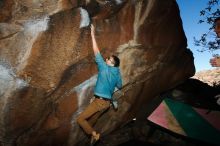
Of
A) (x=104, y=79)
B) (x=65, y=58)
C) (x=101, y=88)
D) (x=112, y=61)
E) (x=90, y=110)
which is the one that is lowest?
(x=90, y=110)

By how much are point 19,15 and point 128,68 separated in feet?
11.3

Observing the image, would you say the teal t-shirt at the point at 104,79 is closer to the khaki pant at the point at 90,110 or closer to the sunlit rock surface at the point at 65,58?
the khaki pant at the point at 90,110

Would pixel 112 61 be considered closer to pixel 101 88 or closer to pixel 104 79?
pixel 104 79

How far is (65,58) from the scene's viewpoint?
7355 millimetres

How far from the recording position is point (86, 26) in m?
7.52

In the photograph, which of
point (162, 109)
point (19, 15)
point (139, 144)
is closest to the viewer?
point (19, 15)

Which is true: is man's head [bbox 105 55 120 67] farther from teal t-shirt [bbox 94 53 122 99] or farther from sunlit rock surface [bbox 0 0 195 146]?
sunlit rock surface [bbox 0 0 195 146]

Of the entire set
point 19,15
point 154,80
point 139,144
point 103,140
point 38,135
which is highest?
point 19,15

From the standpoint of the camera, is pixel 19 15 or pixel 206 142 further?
pixel 206 142

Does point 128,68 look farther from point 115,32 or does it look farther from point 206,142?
point 206,142

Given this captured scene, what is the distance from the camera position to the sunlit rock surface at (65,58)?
271 inches

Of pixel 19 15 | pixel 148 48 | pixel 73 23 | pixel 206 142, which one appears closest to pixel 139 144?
pixel 206 142

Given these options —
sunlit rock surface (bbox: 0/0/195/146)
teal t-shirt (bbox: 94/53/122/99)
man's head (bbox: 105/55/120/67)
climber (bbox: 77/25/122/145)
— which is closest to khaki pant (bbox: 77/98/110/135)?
climber (bbox: 77/25/122/145)

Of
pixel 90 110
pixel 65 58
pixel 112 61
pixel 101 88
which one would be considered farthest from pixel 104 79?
pixel 65 58
